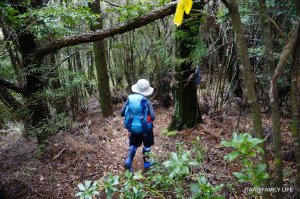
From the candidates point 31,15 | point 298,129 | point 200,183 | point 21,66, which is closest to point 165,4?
point 31,15

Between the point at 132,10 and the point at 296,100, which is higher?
the point at 132,10

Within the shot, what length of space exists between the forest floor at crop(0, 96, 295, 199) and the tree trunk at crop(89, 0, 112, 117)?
1.38 m

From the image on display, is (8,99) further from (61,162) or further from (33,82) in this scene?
(61,162)

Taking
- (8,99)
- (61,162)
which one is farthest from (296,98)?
(8,99)

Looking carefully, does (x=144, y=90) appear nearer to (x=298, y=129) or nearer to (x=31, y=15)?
(x=31, y=15)

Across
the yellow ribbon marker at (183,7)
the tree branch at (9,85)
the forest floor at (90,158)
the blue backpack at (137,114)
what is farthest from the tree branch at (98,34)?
the yellow ribbon marker at (183,7)

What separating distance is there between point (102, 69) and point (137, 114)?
12.9 feet

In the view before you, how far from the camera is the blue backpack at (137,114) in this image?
441 cm

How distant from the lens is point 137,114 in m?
4.43

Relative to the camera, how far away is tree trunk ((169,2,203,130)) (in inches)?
218

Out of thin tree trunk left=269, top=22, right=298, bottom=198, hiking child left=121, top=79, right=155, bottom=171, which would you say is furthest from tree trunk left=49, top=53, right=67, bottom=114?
thin tree trunk left=269, top=22, right=298, bottom=198

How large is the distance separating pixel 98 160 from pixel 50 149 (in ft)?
3.02

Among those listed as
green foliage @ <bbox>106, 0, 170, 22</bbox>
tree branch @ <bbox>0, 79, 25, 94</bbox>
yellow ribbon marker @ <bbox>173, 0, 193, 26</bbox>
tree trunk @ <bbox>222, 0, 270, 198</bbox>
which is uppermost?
green foliage @ <bbox>106, 0, 170, 22</bbox>

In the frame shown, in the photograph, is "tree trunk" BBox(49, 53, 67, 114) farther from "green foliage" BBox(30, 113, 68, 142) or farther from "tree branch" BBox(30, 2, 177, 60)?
"green foliage" BBox(30, 113, 68, 142)
